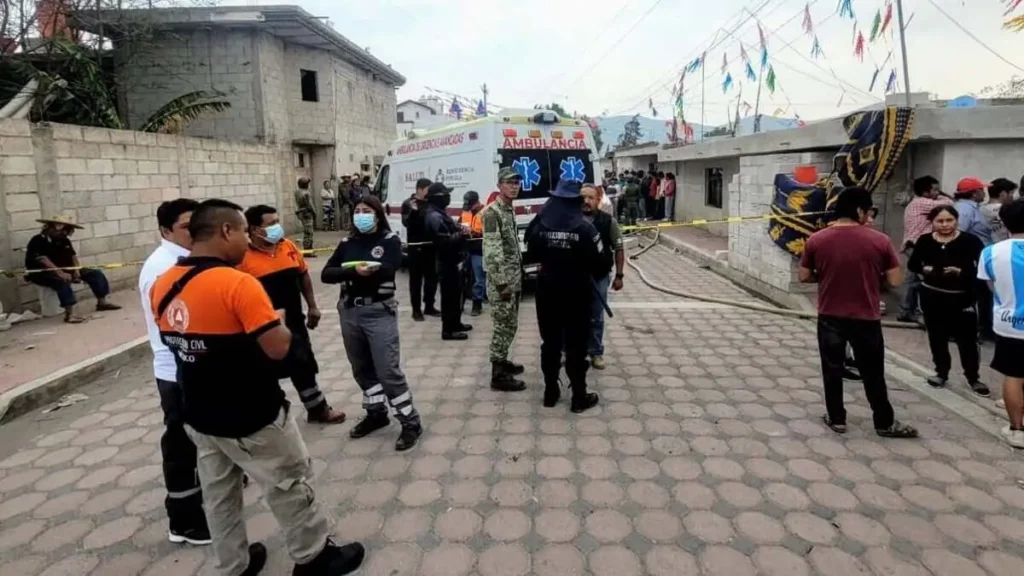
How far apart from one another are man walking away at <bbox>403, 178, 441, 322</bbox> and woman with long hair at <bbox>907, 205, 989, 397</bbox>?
4.81m

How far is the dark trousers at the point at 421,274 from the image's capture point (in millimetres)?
7027

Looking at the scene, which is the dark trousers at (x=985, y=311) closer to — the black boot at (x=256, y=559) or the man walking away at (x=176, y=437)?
the black boot at (x=256, y=559)

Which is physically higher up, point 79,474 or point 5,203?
point 5,203

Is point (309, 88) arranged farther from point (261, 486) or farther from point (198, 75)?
point (261, 486)

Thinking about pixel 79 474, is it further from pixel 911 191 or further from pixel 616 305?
pixel 911 191

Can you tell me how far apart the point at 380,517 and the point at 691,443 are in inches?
76.8

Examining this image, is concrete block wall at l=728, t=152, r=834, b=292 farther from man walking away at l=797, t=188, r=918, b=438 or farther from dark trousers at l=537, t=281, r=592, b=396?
dark trousers at l=537, t=281, r=592, b=396

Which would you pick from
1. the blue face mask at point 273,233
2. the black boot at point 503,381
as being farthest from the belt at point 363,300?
the black boot at point 503,381

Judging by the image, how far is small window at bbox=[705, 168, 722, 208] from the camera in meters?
15.9

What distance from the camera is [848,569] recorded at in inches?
99.7

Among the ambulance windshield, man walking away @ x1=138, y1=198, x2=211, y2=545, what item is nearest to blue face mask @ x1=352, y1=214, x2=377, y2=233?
man walking away @ x1=138, y1=198, x2=211, y2=545

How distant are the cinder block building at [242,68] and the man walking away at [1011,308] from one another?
15.3 metres

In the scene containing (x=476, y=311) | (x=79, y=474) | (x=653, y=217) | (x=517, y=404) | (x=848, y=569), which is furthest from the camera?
(x=653, y=217)

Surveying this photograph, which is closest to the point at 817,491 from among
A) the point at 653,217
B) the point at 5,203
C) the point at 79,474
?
the point at 79,474
